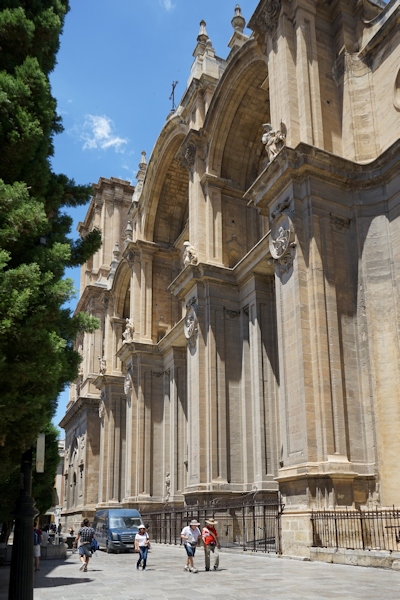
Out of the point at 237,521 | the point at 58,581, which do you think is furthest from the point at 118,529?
the point at 58,581

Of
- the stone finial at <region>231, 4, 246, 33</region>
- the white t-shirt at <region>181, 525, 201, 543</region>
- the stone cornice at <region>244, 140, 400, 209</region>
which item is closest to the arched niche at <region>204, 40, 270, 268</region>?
the stone finial at <region>231, 4, 246, 33</region>

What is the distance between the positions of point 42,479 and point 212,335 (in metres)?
11.8

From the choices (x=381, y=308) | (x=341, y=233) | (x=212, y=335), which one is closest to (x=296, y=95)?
(x=341, y=233)

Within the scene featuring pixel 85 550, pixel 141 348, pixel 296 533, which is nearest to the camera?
pixel 85 550

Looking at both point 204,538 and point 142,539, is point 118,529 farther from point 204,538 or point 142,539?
point 204,538

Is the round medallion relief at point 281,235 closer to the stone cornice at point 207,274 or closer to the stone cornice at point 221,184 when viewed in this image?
the stone cornice at point 207,274

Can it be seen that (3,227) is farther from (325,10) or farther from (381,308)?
(325,10)

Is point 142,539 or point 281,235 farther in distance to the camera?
point 281,235

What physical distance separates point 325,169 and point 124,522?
15.5 m

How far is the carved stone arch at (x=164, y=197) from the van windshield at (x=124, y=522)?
56.9 ft

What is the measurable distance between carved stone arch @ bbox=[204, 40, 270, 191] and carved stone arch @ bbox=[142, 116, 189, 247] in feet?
25.6

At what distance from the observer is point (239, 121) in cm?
2744

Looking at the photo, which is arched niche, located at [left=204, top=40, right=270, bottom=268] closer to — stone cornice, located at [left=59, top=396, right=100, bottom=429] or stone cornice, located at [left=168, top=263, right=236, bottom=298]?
stone cornice, located at [left=168, top=263, right=236, bottom=298]

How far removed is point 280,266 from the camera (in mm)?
18891
